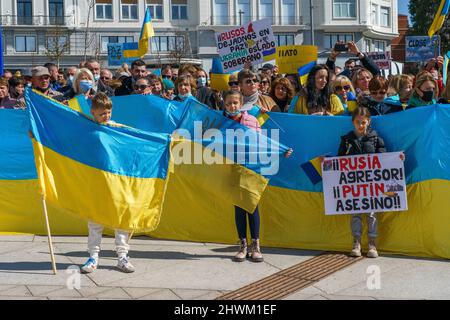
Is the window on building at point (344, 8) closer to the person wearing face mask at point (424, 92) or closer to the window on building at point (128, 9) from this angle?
the window on building at point (128, 9)

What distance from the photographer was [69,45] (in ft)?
176

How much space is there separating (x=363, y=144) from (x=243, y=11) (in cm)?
5281

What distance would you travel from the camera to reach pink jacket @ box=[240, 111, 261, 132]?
269 inches

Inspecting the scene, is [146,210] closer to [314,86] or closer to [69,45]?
[314,86]

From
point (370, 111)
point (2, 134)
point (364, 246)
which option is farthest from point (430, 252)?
point (2, 134)

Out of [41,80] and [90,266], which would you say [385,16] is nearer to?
[41,80]

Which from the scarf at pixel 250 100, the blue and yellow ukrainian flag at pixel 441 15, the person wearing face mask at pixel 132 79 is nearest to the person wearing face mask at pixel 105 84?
the person wearing face mask at pixel 132 79

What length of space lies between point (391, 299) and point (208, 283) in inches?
61.1

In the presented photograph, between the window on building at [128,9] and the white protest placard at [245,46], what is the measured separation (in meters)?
47.2

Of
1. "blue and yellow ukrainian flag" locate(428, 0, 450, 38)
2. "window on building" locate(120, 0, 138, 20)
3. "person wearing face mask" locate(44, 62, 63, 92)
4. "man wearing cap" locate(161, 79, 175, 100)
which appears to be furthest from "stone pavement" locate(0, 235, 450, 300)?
"window on building" locate(120, 0, 138, 20)

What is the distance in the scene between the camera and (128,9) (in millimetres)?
56750

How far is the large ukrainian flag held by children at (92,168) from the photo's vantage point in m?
6.20

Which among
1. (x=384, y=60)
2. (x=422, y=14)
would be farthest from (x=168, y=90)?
(x=422, y=14)

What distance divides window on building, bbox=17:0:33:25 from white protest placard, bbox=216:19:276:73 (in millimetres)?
47433
